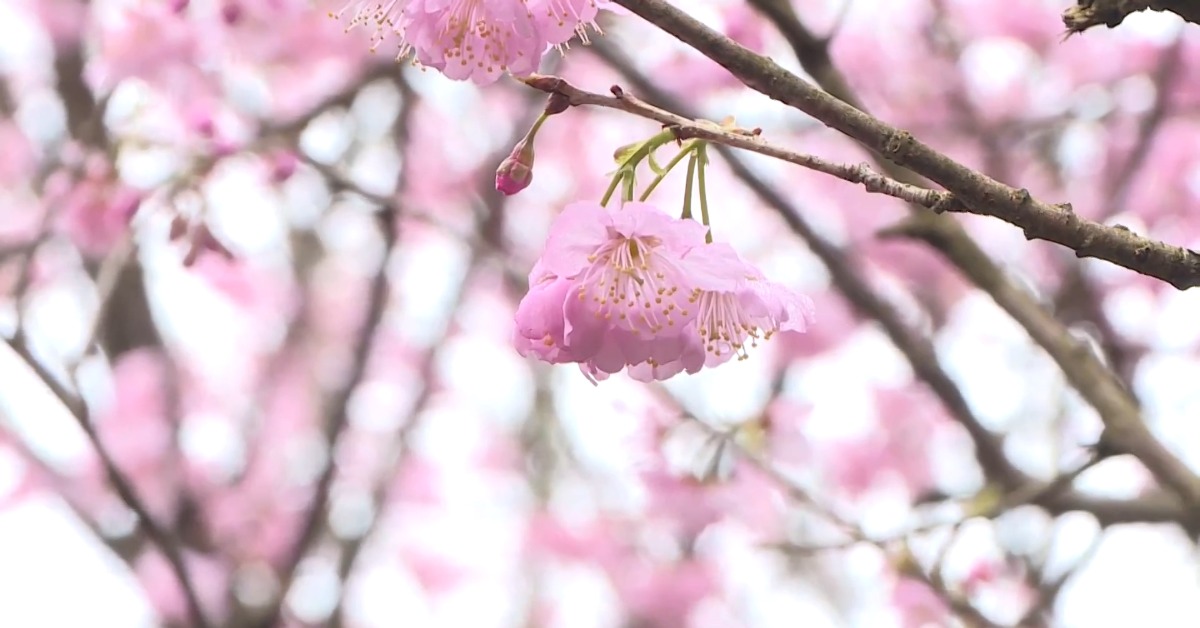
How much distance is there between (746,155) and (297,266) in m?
1.58

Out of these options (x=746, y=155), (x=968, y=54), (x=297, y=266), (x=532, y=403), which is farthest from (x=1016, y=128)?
(x=297, y=266)

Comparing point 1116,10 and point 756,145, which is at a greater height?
point 1116,10

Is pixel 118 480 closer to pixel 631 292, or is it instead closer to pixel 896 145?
pixel 631 292

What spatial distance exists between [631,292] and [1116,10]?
0.33 meters

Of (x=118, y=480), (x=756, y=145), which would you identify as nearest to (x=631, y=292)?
(x=756, y=145)

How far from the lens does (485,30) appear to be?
67 centimetres

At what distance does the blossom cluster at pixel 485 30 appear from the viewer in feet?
2.08

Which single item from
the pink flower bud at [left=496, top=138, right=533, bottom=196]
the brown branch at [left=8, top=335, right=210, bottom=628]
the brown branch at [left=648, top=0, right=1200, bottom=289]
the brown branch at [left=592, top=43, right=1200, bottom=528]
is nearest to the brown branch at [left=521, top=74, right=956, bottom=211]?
the brown branch at [left=648, top=0, right=1200, bottom=289]

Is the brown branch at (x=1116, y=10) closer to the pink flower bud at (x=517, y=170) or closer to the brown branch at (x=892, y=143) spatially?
the brown branch at (x=892, y=143)

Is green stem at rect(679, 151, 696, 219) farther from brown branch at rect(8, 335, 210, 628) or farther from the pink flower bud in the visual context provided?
brown branch at rect(8, 335, 210, 628)

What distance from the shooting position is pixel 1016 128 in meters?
2.33

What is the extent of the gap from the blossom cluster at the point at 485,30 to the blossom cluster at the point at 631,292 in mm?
116

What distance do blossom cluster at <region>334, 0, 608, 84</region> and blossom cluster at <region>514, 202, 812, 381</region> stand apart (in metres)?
0.12

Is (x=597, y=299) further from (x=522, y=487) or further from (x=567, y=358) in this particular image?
(x=522, y=487)
